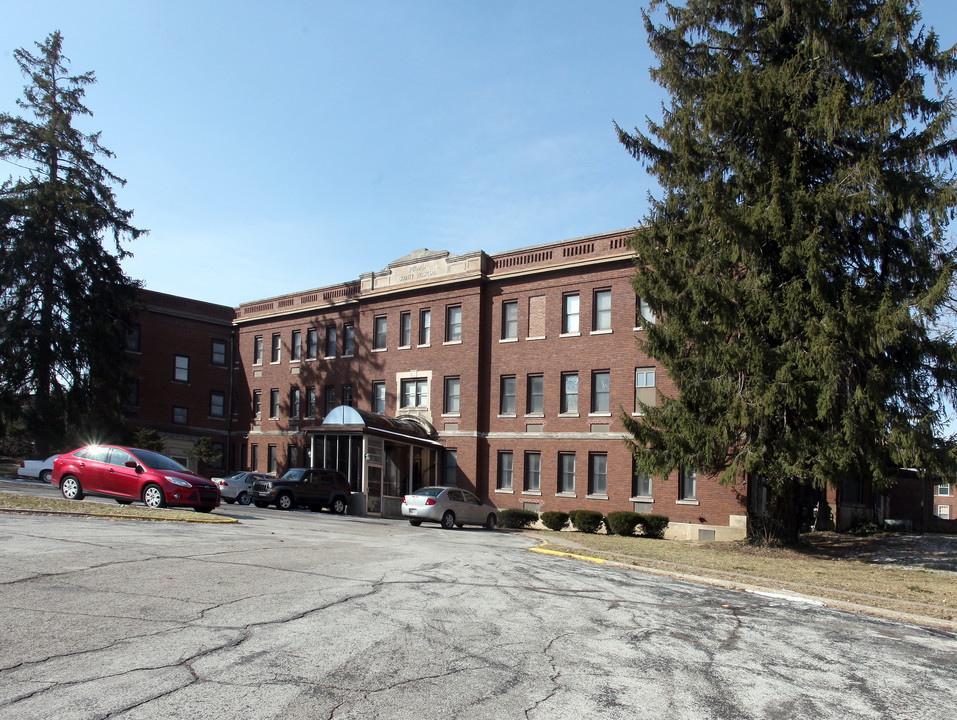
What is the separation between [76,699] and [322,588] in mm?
4089

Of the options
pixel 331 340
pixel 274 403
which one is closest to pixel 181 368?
pixel 274 403

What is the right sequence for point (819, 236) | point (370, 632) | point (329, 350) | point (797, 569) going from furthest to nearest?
point (329, 350), point (819, 236), point (797, 569), point (370, 632)

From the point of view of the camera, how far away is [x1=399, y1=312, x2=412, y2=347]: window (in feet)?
134

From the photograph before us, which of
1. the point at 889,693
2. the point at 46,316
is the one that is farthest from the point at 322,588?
the point at 46,316

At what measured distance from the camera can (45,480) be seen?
1344 inches

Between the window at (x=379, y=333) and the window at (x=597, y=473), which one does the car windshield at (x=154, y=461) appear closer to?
the window at (x=597, y=473)

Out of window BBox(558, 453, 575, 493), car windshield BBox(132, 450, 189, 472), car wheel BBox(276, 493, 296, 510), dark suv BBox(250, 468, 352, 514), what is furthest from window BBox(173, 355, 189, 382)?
car windshield BBox(132, 450, 189, 472)

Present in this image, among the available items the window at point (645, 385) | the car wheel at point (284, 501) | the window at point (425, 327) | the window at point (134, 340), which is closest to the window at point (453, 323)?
the window at point (425, 327)

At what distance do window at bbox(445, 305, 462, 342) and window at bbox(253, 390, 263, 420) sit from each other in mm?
16650

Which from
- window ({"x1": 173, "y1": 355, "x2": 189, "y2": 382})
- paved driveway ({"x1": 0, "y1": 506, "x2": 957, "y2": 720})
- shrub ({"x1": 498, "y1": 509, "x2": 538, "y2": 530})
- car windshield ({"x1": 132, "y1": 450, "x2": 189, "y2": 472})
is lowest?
shrub ({"x1": 498, "y1": 509, "x2": 538, "y2": 530})

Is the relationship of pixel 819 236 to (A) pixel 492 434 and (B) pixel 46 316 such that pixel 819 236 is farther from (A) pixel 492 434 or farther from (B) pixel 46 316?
(B) pixel 46 316

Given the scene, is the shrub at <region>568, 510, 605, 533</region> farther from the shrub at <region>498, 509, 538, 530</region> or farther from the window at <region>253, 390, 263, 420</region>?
the window at <region>253, 390, 263, 420</region>

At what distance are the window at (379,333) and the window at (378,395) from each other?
6.70ft

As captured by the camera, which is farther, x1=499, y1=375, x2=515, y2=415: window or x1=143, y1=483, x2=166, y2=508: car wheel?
x1=499, y1=375, x2=515, y2=415: window
